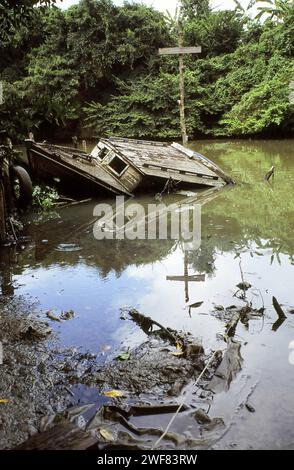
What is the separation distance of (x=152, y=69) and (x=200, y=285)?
89.1ft

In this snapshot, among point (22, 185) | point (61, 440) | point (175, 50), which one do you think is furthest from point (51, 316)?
point (175, 50)

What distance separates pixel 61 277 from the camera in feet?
Result: 21.5

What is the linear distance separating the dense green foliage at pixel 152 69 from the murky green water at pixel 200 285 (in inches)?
717

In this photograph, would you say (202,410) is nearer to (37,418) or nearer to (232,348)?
(232,348)

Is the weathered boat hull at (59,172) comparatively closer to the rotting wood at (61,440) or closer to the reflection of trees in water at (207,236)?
the reflection of trees in water at (207,236)

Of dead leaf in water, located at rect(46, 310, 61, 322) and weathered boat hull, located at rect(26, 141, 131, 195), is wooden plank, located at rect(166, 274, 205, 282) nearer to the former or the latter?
dead leaf in water, located at rect(46, 310, 61, 322)

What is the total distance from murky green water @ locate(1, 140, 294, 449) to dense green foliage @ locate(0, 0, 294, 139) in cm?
1822

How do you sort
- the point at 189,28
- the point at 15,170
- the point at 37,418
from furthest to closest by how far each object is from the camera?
the point at 189,28
the point at 15,170
the point at 37,418

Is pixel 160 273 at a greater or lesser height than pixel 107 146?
lesser

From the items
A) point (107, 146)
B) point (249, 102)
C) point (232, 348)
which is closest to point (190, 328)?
point (232, 348)

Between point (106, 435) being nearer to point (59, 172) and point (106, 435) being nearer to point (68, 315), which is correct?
point (68, 315)

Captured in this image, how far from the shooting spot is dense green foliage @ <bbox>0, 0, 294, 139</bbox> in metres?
26.1

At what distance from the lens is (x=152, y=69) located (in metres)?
29.5

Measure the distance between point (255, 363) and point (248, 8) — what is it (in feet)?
107
